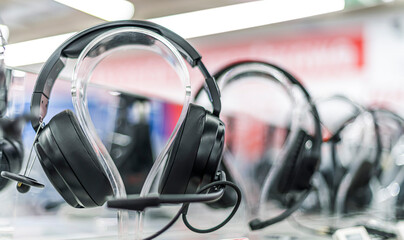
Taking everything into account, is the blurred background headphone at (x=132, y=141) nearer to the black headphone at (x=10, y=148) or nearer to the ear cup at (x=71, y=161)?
the black headphone at (x=10, y=148)

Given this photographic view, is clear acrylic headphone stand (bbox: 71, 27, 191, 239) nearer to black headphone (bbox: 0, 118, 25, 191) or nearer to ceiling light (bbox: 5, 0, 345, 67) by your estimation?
black headphone (bbox: 0, 118, 25, 191)

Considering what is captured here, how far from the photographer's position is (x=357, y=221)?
1.16 meters

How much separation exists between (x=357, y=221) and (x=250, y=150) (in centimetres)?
44

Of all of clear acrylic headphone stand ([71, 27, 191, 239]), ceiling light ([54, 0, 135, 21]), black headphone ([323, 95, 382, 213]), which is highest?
ceiling light ([54, 0, 135, 21])

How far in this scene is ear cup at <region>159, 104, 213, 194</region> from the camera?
0.49 metres

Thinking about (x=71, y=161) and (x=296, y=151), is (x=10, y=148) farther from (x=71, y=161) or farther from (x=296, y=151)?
(x=296, y=151)

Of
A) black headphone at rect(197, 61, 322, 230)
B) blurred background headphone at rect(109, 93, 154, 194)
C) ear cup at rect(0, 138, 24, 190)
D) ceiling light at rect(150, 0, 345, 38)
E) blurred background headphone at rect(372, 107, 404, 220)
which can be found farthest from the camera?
ceiling light at rect(150, 0, 345, 38)

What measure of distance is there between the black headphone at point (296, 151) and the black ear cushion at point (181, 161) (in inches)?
13.2

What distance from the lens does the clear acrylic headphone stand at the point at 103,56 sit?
19.4 inches

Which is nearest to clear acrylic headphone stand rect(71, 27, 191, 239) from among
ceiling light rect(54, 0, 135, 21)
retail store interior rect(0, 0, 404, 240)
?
retail store interior rect(0, 0, 404, 240)

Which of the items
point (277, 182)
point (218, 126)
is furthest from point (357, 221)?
point (218, 126)

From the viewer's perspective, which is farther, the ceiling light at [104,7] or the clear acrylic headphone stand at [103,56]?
the ceiling light at [104,7]

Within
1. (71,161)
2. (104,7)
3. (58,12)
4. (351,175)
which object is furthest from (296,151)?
(58,12)

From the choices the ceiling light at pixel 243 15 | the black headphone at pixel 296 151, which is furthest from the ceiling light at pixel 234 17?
the black headphone at pixel 296 151
